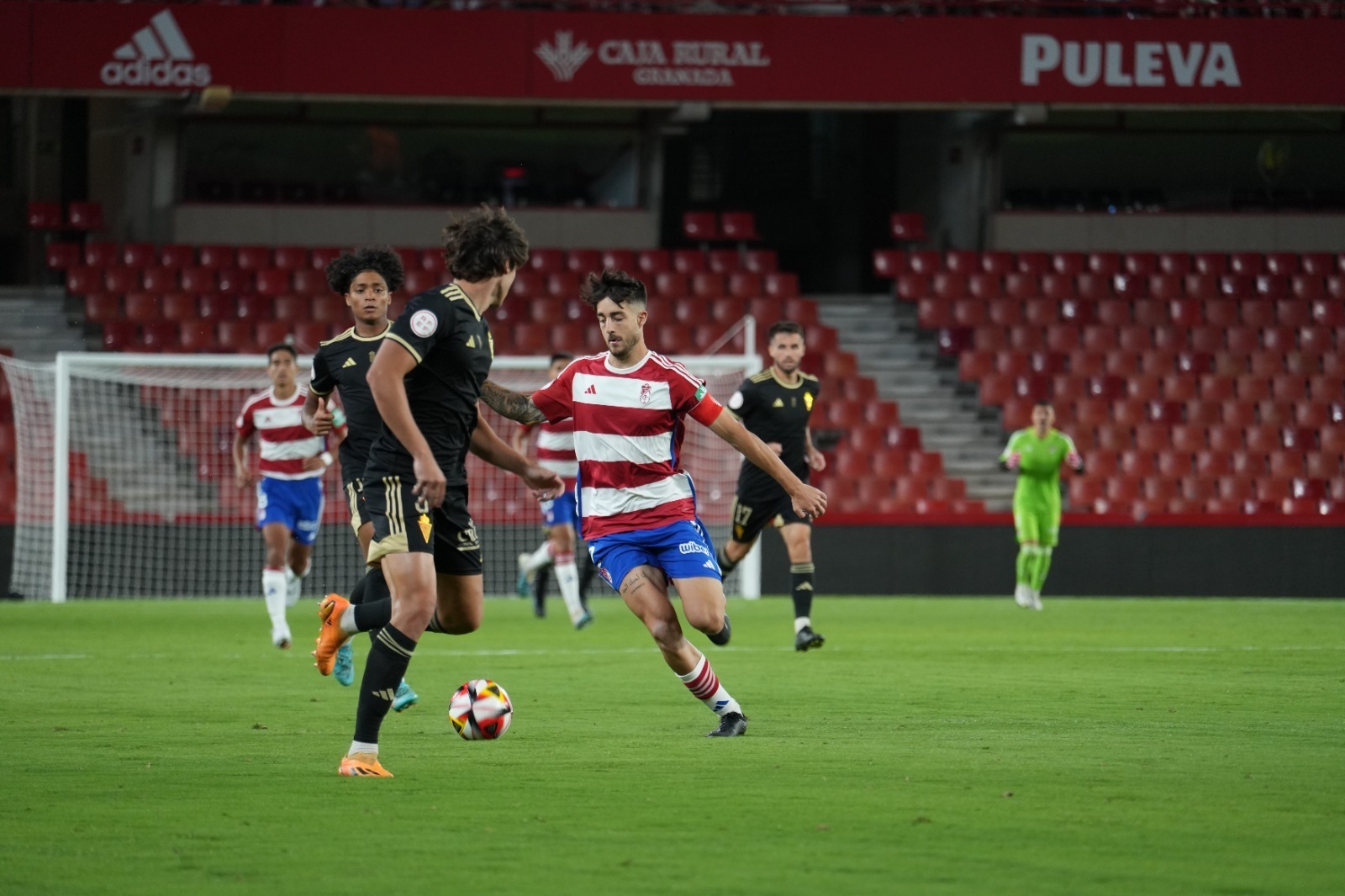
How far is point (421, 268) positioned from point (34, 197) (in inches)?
Answer: 283

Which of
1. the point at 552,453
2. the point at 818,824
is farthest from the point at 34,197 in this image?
the point at 818,824

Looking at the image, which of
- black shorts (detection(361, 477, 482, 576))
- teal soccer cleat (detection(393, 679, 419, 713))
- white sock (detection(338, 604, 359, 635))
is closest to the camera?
black shorts (detection(361, 477, 482, 576))

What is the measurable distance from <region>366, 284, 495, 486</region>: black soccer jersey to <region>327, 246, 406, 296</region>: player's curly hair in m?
2.47

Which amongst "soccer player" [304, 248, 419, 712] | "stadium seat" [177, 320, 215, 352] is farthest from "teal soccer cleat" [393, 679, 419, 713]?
"stadium seat" [177, 320, 215, 352]

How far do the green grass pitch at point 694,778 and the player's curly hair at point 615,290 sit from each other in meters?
1.96

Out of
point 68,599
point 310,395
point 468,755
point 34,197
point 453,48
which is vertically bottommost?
point 68,599

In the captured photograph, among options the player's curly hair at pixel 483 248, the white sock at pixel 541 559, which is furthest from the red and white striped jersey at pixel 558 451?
the player's curly hair at pixel 483 248

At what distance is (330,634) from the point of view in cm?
864

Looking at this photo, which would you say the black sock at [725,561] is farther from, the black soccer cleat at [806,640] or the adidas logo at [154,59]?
the adidas logo at [154,59]

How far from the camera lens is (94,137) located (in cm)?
2575

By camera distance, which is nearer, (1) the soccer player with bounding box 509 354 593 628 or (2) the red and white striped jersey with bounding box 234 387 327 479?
(2) the red and white striped jersey with bounding box 234 387 327 479

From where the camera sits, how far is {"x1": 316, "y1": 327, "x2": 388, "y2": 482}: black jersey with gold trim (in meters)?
9.27

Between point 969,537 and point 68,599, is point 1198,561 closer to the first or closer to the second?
point 969,537

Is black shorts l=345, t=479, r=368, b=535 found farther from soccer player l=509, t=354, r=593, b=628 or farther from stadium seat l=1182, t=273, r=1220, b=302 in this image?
stadium seat l=1182, t=273, r=1220, b=302
